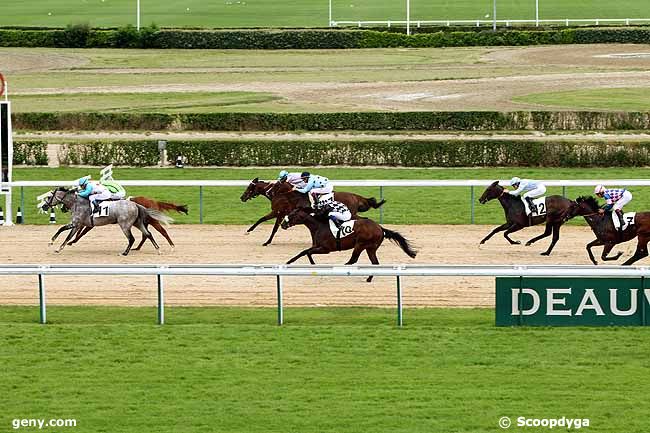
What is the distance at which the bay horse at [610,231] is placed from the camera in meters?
15.0

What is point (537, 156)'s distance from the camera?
79.5ft

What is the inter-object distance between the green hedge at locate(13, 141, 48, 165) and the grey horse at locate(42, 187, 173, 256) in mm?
8555

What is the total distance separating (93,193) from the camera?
16.5 metres

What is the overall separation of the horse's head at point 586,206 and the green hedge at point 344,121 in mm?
13713

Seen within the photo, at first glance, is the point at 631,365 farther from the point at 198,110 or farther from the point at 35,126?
the point at 198,110

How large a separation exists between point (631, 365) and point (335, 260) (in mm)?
5994

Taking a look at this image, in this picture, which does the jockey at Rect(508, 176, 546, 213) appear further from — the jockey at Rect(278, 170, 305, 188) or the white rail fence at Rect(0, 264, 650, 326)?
the white rail fence at Rect(0, 264, 650, 326)

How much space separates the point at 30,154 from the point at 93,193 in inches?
352

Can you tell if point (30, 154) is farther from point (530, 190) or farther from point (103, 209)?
point (530, 190)

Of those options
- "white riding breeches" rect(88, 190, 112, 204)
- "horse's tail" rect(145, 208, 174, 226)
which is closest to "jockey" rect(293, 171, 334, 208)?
"horse's tail" rect(145, 208, 174, 226)

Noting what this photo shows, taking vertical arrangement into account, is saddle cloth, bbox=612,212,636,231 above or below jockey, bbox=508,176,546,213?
below

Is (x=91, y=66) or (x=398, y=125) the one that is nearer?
(x=398, y=125)

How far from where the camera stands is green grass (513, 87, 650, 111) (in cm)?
3325

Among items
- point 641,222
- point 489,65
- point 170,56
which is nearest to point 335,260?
point 641,222
